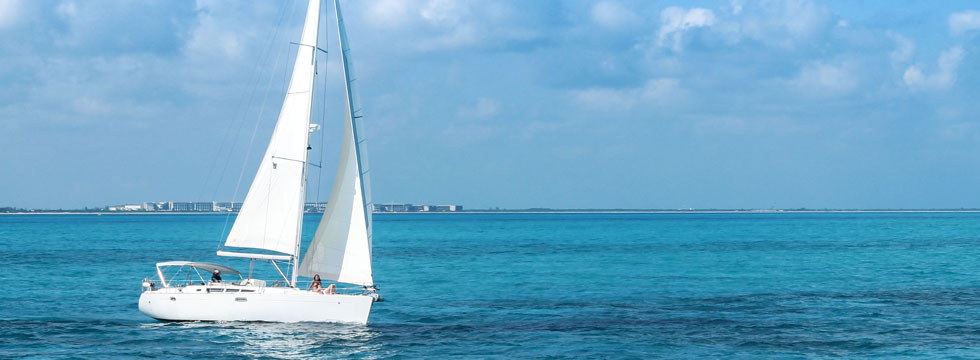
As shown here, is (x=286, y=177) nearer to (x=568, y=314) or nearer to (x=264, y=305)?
(x=264, y=305)

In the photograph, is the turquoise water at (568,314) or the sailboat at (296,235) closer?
the turquoise water at (568,314)

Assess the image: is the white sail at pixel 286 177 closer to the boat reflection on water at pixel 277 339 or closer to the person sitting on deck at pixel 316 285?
the person sitting on deck at pixel 316 285

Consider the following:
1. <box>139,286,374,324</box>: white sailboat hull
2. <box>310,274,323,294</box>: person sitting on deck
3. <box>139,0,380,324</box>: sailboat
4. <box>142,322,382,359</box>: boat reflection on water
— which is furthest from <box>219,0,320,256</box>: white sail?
<box>142,322,382,359</box>: boat reflection on water

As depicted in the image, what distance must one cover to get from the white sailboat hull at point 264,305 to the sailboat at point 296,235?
4 cm

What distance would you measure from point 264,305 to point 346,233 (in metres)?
4.34

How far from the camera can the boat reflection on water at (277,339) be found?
32750mm

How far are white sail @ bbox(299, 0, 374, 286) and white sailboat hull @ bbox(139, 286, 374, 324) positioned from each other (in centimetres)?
161

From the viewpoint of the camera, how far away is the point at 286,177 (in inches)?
1497

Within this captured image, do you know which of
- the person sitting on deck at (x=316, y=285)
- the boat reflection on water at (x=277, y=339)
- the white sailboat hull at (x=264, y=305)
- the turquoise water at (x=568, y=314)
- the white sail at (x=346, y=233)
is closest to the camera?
the boat reflection on water at (x=277, y=339)

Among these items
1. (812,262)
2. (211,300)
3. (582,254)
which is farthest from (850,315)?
(582,254)

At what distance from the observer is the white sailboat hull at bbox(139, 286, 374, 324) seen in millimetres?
36438

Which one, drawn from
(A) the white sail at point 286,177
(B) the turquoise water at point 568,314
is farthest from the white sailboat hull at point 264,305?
(A) the white sail at point 286,177

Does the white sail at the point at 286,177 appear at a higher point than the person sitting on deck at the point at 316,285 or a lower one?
higher

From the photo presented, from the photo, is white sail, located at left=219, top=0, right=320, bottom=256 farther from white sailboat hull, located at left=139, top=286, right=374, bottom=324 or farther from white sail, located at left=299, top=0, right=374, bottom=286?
white sailboat hull, located at left=139, top=286, right=374, bottom=324
